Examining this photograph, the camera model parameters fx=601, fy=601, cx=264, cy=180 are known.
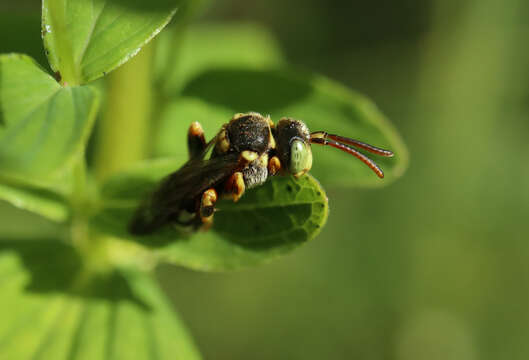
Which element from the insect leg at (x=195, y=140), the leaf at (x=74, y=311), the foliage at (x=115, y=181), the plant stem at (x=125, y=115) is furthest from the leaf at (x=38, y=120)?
the plant stem at (x=125, y=115)

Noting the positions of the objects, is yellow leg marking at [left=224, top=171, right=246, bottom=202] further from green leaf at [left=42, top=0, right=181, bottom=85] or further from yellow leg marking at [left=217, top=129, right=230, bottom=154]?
green leaf at [left=42, top=0, right=181, bottom=85]

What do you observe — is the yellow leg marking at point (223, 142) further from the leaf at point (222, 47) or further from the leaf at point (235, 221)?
the leaf at point (222, 47)

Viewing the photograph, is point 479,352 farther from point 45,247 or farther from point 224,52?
point 45,247

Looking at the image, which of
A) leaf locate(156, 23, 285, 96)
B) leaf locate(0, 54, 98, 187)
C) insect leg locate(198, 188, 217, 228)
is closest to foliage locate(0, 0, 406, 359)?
leaf locate(0, 54, 98, 187)

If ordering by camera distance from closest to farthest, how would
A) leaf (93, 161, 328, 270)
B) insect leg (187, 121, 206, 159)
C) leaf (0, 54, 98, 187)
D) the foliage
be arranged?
leaf (0, 54, 98, 187) → the foliage → leaf (93, 161, 328, 270) → insect leg (187, 121, 206, 159)

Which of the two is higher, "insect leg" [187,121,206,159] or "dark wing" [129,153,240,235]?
"insect leg" [187,121,206,159]

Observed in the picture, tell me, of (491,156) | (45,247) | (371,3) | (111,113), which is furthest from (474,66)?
(45,247)

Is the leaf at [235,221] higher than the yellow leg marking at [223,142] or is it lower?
lower
